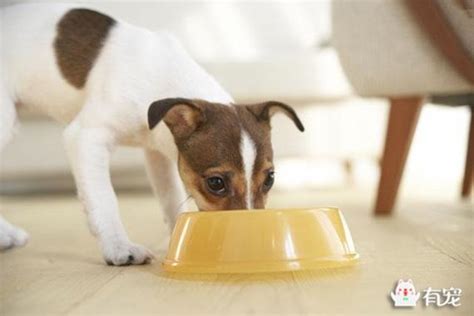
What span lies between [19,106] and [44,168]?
2271 mm

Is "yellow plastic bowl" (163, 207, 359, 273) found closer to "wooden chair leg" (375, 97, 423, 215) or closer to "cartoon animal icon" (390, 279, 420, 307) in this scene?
"cartoon animal icon" (390, 279, 420, 307)

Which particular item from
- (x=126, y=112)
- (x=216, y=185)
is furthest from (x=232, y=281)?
(x=126, y=112)

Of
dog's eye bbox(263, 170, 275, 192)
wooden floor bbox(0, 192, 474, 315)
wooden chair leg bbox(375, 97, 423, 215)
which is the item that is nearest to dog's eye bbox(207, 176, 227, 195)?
dog's eye bbox(263, 170, 275, 192)

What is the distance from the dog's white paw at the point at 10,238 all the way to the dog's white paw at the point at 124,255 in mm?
532

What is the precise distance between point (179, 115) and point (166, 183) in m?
0.49

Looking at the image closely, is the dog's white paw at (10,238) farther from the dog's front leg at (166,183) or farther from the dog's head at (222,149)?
the dog's head at (222,149)

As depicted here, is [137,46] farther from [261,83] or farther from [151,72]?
[261,83]

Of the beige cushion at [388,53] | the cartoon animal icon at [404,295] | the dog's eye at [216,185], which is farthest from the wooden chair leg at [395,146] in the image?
the cartoon animal icon at [404,295]

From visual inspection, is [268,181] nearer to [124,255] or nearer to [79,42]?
[124,255]

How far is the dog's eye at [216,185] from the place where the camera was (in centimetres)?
202

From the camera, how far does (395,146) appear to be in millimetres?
3191

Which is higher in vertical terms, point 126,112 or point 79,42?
point 79,42

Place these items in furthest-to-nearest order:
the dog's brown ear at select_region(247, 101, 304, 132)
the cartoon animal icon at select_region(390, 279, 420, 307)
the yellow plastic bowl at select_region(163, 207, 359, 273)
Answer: the dog's brown ear at select_region(247, 101, 304, 132), the yellow plastic bowl at select_region(163, 207, 359, 273), the cartoon animal icon at select_region(390, 279, 420, 307)

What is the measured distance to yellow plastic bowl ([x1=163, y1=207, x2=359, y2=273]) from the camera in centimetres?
177
